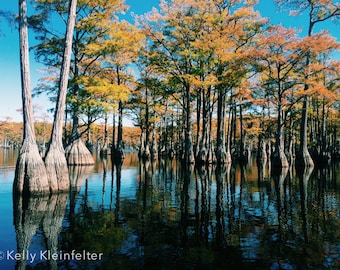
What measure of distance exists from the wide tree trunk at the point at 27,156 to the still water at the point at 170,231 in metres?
0.52

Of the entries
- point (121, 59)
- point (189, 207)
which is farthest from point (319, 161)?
point (189, 207)

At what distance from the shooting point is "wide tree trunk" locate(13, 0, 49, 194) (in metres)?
8.94

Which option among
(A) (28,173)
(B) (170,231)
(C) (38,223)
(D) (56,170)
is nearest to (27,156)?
(A) (28,173)

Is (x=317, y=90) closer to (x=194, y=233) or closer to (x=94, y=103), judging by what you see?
(x=94, y=103)

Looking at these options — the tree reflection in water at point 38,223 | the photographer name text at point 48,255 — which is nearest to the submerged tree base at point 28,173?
the tree reflection in water at point 38,223

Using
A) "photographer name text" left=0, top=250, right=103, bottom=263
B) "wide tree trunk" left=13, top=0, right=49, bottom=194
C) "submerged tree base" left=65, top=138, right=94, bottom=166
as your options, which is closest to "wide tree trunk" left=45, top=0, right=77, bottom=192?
"wide tree trunk" left=13, top=0, right=49, bottom=194

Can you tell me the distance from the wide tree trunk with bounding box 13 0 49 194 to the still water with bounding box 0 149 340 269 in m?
0.52

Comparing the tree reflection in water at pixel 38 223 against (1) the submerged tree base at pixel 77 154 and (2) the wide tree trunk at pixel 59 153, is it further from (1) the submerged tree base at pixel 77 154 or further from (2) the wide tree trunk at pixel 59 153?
(1) the submerged tree base at pixel 77 154

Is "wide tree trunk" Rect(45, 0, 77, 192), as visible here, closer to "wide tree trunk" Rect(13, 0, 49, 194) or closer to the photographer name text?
"wide tree trunk" Rect(13, 0, 49, 194)

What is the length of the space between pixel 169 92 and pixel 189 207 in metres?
18.8

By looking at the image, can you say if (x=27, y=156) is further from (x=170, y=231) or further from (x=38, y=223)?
(x=170, y=231)

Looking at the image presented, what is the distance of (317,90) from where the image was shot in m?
20.1

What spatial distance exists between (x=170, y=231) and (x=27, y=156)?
5.95 meters

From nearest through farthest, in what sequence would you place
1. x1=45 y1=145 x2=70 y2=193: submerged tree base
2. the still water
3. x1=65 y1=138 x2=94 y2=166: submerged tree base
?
the still water
x1=45 y1=145 x2=70 y2=193: submerged tree base
x1=65 y1=138 x2=94 y2=166: submerged tree base
